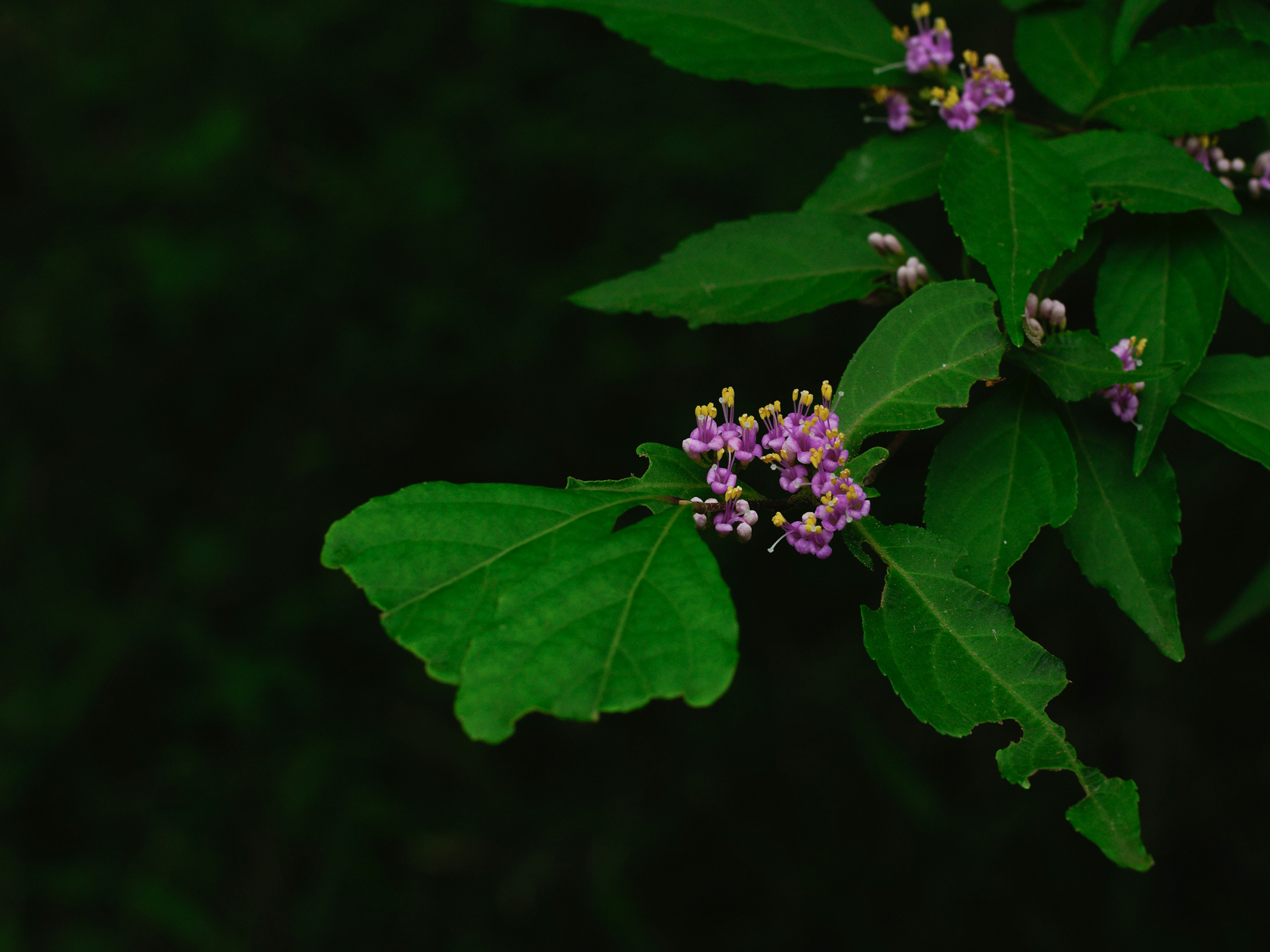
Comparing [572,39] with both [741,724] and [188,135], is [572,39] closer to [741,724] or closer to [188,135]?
[188,135]

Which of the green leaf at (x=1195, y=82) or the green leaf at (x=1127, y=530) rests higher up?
the green leaf at (x=1195, y=82)

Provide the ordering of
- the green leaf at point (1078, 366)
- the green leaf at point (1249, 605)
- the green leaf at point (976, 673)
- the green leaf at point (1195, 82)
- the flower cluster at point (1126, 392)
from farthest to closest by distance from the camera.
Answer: the green leaf at point (1249, 605), the green leaf at point (1195, 82), the flower cluster at point (1126, 392), the green leaf at point (1078, 366), the green leaf at point (976, 673)

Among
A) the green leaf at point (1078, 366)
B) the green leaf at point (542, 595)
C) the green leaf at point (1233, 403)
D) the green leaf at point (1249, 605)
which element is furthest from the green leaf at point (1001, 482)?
the green leaf at point (1249, 605)

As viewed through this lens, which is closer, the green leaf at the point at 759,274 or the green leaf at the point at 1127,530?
the green leaf at the point at 1127,530

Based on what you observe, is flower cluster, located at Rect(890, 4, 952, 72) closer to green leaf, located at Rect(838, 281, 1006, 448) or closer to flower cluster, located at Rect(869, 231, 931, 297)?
flower cluster, located at Rect(869, 231, 931, 297)

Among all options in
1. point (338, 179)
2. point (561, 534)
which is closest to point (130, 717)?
point (338, 179)

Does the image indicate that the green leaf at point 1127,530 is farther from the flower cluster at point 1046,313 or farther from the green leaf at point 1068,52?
the green leaf at point 1068,52

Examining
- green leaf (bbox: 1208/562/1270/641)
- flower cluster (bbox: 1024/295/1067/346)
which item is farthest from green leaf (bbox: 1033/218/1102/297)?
green leaf (bbox: 1208/562/1270/641)
